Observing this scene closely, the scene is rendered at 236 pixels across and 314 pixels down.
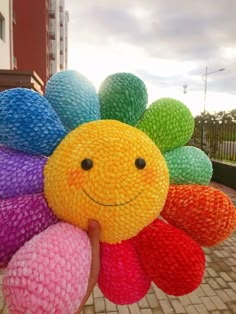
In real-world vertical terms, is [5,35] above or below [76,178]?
above

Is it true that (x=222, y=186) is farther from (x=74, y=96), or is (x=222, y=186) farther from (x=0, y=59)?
(x=74, y=96)

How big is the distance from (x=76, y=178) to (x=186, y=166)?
0.45 metres

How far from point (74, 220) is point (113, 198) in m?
0.14

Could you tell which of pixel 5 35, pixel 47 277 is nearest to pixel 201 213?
pixel 47 277

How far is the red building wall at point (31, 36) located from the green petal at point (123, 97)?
26.5 metres

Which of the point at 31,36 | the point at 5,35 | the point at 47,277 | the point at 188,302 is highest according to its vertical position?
the point at 31,36

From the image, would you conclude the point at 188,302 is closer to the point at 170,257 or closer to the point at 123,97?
the point at 170,257

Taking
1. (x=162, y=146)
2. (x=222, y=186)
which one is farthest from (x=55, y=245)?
(x=222, y=186)

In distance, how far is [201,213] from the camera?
3.44 ft

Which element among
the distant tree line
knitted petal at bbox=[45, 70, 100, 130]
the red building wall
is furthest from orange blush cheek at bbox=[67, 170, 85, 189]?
the red building wall

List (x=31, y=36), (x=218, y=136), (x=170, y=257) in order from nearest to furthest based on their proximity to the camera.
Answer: (x=170, y=257) → (x=218, y=136) → (x=31, y=36)

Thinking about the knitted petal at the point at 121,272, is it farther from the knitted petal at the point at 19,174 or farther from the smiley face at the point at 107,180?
the knitted petal at the point at 19,174

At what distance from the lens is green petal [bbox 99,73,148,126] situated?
111cm

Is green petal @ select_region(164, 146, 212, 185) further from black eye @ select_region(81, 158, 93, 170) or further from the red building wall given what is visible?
the red building wall
